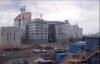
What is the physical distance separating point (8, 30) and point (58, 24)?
1528cm

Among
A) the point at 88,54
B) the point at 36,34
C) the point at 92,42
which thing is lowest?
the point at 36,34

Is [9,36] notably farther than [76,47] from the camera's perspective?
Yes

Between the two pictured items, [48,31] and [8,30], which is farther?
[48,31]

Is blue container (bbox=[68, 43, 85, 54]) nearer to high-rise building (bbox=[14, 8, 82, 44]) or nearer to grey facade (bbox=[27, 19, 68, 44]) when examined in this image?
high-rise building (bbox=[14, 8, 82, 44])

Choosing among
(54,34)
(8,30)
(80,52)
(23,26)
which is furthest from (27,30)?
(80,52)

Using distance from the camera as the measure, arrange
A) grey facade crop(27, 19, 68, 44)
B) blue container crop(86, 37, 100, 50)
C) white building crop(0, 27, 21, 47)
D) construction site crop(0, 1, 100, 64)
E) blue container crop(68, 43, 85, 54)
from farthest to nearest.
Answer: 1. grey facade crop(27, 19, 68, 44)
2. white building crop(0, 27, 21, 47)
3. construction site crop(0, 1, 100, 64)
4. blue container crop(68, 43, 85, 54)
5. blue container crop(86, 37, 100, 50)

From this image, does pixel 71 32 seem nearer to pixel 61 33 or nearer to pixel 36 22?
pixel 61 33

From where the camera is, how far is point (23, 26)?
48.6 metres

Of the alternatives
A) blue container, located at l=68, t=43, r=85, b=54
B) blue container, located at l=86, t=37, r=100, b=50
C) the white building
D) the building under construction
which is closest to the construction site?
the white building

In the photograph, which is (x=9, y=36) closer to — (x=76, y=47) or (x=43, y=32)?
(x=43, y=32)

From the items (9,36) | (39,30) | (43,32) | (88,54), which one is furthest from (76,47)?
(39,30)

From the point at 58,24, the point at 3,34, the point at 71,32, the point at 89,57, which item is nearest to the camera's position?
the point at 89,57

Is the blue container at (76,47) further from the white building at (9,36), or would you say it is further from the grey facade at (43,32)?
the grey facade at (43,32)

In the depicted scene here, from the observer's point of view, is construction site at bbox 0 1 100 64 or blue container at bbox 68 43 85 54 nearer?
blue container at bbox 68 43 85 54
